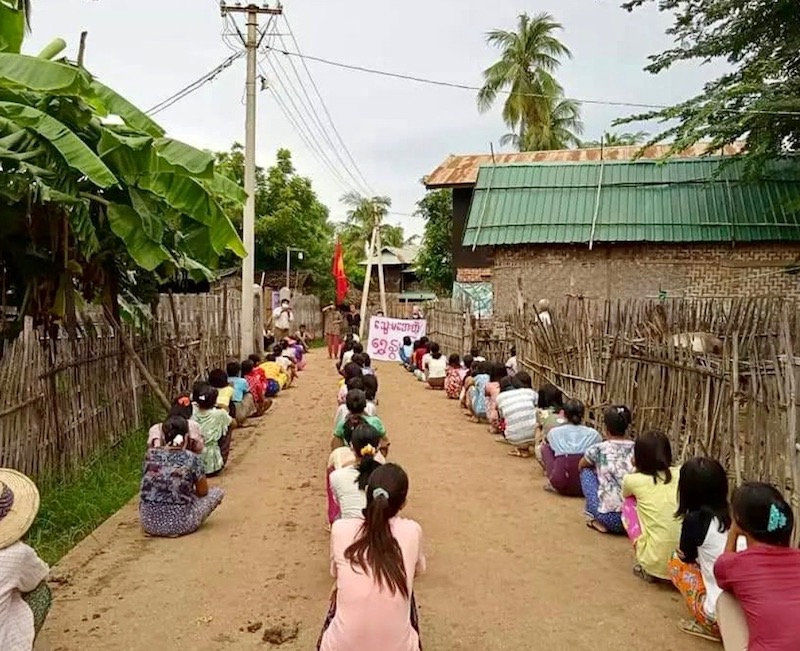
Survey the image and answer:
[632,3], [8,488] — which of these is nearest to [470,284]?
[632,3]

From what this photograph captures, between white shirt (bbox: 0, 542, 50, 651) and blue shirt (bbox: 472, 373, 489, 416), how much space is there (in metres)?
8.47

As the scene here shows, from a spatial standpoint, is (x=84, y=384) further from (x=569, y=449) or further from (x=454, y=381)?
(x=454, y=381)

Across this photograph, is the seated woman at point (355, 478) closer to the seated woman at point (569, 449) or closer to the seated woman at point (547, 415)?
the seated woman at point (569, 449)

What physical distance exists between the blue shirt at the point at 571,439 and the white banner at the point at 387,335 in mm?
11177

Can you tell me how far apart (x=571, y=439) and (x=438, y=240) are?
24.4 meters

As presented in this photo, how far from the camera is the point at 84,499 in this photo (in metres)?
6.77

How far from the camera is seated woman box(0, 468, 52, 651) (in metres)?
3.26

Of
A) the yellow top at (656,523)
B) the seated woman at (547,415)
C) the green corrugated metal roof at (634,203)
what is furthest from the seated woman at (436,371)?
the yellow top at (656,523)

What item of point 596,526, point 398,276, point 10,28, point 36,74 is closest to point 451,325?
point 596,526

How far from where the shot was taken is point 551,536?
605 centimetres

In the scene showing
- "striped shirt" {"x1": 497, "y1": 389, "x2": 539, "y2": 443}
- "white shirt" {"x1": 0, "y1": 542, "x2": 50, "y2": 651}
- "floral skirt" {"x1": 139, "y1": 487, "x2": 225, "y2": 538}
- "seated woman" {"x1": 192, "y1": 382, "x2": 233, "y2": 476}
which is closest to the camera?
"white shirt" {"x1": 0, "y1": 542, "x2": 50, "y2": 651}

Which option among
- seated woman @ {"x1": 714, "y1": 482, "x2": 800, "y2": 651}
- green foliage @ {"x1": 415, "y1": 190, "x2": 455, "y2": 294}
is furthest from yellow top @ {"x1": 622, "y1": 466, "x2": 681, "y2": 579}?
green foliage @ {"x1": 415, "y1": 190, "x2": 455, "y2": 294}

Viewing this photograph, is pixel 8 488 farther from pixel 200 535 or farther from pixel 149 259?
pixel 149 259

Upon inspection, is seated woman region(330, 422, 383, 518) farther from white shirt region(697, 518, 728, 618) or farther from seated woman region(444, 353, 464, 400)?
seated woman region(444, 353, 464, 400)
